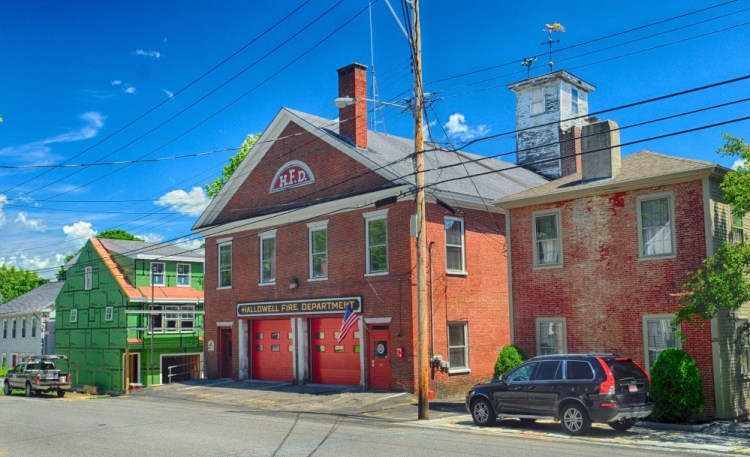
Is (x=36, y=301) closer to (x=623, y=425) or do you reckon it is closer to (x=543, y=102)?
(x=543, y=102)

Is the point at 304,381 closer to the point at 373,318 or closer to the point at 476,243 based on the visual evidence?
the point at 373,318

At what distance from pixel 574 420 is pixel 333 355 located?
46.4 ft

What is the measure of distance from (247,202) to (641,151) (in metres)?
17.6

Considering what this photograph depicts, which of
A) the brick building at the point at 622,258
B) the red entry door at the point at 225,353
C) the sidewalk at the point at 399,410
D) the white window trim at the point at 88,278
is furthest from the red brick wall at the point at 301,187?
the white window trim at the point at 88,278

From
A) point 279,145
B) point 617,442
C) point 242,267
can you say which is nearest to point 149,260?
point 242,267

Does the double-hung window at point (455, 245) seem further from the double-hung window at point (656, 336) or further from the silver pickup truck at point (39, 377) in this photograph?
the silver pickup truck at point (39, 377)

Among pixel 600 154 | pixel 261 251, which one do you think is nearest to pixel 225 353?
pixel 261 251

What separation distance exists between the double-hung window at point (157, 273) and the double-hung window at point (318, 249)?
69.7ft

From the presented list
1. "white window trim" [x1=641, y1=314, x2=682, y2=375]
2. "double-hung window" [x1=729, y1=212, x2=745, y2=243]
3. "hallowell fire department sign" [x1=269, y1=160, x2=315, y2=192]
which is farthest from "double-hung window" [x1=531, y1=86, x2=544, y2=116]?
"white window trim" [x1=641, y1=314, x2=682, y2=375]

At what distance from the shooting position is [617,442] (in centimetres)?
1531

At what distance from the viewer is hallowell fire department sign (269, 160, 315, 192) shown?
100 feet

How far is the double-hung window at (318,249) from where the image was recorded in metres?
29.5

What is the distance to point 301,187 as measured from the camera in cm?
3072

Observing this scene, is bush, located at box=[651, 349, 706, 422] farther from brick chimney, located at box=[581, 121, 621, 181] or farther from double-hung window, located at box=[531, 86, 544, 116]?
double-hung window, located at box=[531, 86, 544, 116]
